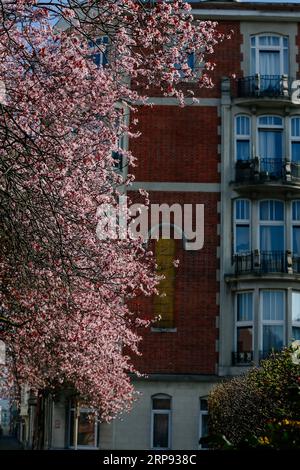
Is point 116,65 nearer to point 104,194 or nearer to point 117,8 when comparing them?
point 117,8

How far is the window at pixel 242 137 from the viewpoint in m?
34.9

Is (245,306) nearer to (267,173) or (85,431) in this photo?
(267,173)

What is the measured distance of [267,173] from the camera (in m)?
34.0

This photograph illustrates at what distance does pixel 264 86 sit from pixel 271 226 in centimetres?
530

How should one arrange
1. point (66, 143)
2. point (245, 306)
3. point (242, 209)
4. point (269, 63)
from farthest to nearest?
point (269, 63), point (242, 209), point (245, 306), point (66, 143)

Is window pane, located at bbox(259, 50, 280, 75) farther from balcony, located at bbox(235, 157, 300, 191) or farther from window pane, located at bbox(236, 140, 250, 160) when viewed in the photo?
balcony, located at bbox(235, 157, 300, 191)

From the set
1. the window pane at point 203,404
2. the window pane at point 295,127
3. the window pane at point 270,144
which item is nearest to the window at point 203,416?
the window pane at point 203,404

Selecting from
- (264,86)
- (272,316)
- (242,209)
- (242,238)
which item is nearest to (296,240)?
(242,238)

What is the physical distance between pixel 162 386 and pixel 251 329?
376 cm

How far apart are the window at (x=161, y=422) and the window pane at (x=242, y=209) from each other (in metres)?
7.04

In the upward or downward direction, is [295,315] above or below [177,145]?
below

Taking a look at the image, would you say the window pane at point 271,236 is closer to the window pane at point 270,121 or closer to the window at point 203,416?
the window pane at point 270,121

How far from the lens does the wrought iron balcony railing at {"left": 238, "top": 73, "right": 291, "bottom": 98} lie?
34688 millimetres
